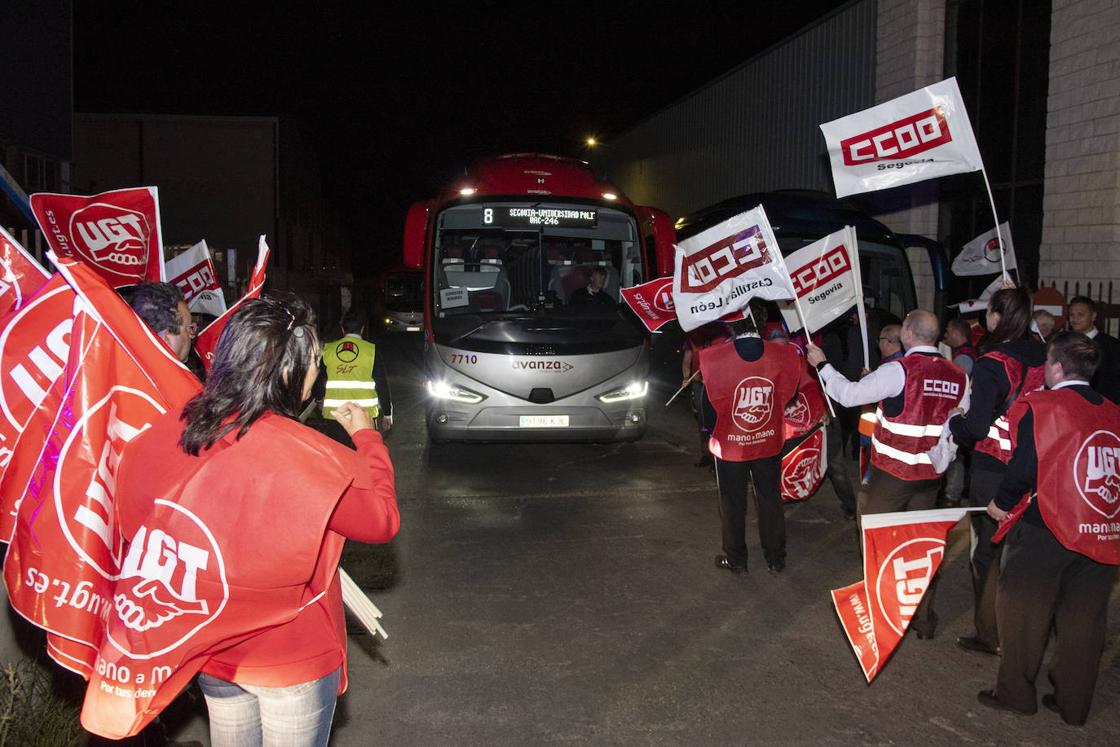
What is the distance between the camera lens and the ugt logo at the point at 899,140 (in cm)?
614

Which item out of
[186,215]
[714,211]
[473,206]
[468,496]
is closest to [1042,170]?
[714,211]

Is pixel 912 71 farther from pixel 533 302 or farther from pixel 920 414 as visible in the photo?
pixel 920 414

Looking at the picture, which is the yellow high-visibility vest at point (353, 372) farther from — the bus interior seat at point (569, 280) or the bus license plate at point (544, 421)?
the bus interior seat at point (569, 280)

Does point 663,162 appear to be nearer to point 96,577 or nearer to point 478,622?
point 478,622

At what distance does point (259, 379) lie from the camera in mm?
2555

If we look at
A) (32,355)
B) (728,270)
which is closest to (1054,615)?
(728,270)

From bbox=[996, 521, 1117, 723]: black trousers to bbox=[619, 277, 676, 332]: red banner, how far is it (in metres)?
4.63

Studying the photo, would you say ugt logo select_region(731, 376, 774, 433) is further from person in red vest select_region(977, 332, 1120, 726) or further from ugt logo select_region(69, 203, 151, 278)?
ugt logo select_region(69, 203, 151, 278)

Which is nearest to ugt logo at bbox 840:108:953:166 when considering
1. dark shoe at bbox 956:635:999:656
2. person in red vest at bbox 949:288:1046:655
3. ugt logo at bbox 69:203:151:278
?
person in red vest at bbox 949:288:1046:655

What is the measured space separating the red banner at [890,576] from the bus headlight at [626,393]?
5.58 metres

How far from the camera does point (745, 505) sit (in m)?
6.74

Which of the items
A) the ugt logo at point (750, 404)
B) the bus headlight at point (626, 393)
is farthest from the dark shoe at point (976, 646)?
the bus headlight at point (626, 393)

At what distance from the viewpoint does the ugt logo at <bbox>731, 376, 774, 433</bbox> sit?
655cm

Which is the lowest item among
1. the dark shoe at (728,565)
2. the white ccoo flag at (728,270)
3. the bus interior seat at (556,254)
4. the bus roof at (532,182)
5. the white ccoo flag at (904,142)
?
the dark shoe at (728,565)
